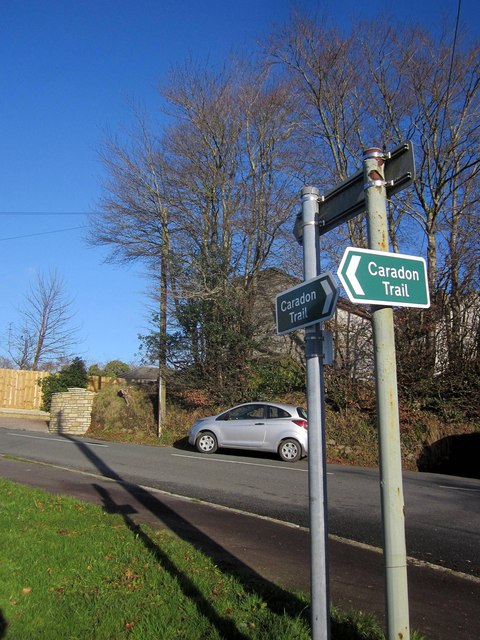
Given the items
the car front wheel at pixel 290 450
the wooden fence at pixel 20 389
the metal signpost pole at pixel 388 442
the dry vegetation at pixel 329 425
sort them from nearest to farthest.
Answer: the metal signpost pole at pixel 388 442 → the car front wheel at pixel 290 450 → the dry vegetation at pixel 329 425 → the wooden fence at pixel 20 389

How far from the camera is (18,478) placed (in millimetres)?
10359

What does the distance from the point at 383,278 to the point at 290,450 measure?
12.1m

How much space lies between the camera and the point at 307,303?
124 inches

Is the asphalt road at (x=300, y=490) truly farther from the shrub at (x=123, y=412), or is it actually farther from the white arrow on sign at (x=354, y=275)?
the shrub at (x=123, y=412)

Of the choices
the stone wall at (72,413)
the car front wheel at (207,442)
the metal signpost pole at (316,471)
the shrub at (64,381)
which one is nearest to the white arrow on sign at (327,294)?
the metal signpost pole at (316,471)

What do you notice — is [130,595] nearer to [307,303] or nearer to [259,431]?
[307,303]

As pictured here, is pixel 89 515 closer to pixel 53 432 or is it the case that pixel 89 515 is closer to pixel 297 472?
pixel 297 472

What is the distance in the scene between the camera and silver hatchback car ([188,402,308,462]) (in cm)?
1443

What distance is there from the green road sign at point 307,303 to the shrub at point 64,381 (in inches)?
1172

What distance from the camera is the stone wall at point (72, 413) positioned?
74.9ft

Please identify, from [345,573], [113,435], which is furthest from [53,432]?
[345,573]

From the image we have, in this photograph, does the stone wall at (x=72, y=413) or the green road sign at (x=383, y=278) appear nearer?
the green road sign at (x=383, y=278)

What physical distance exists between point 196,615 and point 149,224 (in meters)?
20.4

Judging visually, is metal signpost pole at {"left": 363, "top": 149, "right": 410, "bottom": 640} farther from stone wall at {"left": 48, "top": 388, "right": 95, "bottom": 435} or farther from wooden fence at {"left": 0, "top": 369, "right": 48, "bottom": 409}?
wooden fence at {"left": 0, "top": 369, "right": 48, "bottom": 409}
